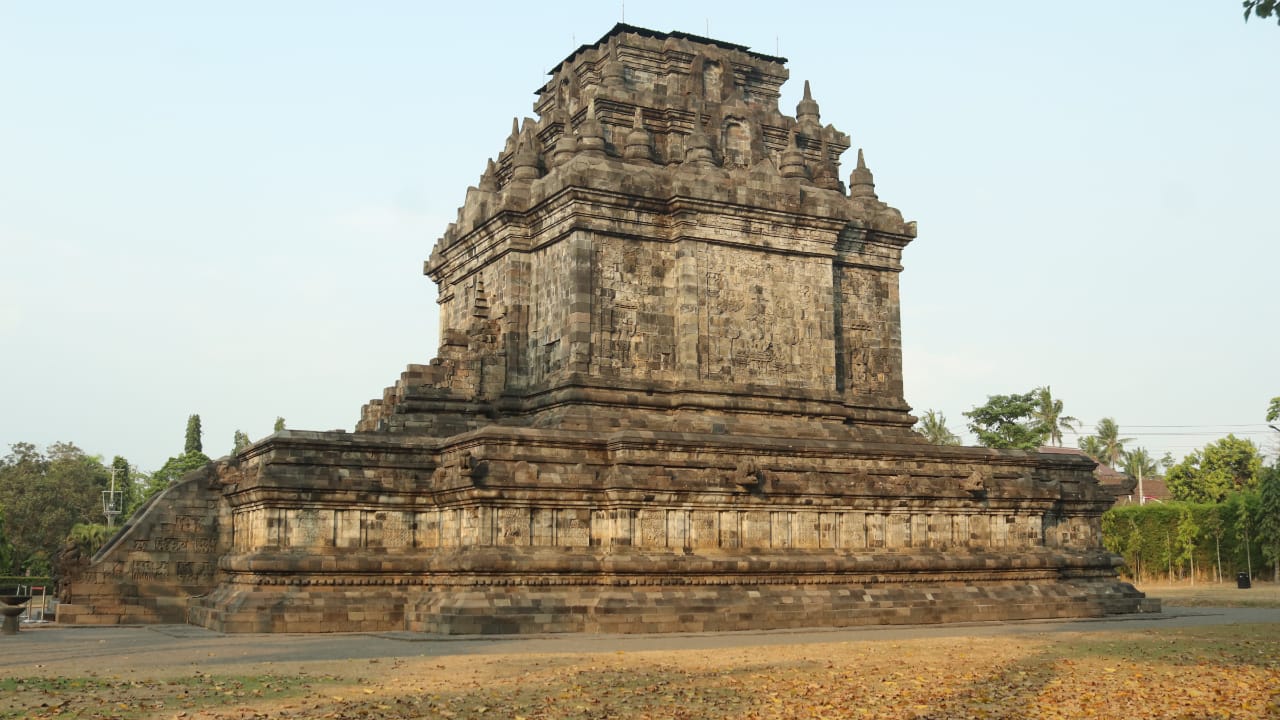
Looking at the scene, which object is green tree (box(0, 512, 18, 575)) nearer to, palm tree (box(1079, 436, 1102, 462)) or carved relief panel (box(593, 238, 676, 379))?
carved relief panel (box(593, 238, 676, 379))

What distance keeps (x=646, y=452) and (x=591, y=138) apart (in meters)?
8.18

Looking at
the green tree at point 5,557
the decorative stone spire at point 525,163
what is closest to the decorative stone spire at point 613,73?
the decorative stone spire at point 525,163

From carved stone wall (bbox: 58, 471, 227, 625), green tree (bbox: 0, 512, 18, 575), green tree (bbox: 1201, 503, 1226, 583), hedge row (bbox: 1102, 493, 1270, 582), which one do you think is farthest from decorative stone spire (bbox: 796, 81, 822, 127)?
green tree (bbox: 0, 512, 18, 575)

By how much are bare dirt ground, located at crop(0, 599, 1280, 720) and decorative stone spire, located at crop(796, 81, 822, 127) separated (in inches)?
628

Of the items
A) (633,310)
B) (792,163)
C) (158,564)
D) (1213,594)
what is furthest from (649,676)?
(1213,594)

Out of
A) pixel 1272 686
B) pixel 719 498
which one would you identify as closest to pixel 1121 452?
pixel 719 498

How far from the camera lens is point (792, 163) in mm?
32594

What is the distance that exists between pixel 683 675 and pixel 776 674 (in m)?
1.21

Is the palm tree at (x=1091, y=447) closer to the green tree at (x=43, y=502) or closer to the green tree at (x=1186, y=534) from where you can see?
the green tree at (x=1186, y=534)

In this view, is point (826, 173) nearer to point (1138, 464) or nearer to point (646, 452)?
point (646, 452)

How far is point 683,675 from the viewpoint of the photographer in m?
16.7

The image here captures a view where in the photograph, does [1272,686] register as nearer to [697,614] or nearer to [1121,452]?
[697,614]

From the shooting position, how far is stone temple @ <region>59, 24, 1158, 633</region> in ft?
84.7

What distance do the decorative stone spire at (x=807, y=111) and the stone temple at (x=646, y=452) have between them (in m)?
0.15
